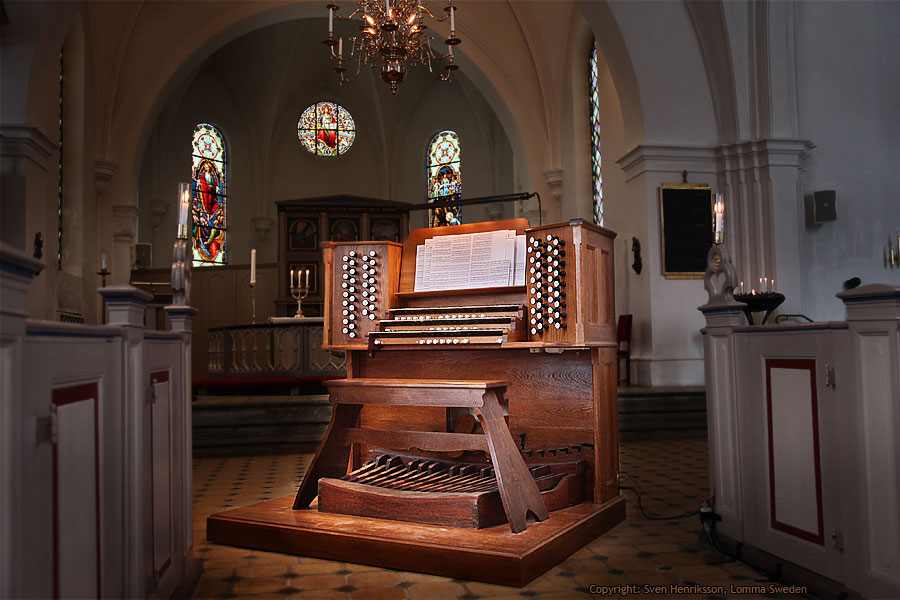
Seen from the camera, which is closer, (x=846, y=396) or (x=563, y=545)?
(x=846, y=396)

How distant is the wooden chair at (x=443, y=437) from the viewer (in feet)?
12.5

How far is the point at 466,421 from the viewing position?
16.7 ft

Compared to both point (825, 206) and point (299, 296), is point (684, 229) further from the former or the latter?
point (299, 296)

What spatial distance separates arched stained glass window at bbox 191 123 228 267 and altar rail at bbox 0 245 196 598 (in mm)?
14118

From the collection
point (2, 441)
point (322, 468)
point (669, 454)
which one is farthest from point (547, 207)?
point (2, 441)

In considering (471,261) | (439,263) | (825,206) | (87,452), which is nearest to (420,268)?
(439,263)

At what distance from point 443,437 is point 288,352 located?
5737 millimetres

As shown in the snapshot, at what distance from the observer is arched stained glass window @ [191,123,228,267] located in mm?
16594

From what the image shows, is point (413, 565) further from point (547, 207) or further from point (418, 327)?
point (547, 207)

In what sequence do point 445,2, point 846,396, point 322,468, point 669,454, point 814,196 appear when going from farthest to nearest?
point 445,2
point 814,196
point 669,454
point 322,468
point 846,396

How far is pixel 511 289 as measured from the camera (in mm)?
4879

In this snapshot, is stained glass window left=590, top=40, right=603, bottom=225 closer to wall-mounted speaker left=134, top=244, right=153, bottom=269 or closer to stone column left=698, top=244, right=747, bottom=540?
stone column left=698, top=244, right=747, bottom=540

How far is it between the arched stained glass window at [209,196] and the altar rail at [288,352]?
724 cm

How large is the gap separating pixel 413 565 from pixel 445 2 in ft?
36.3
